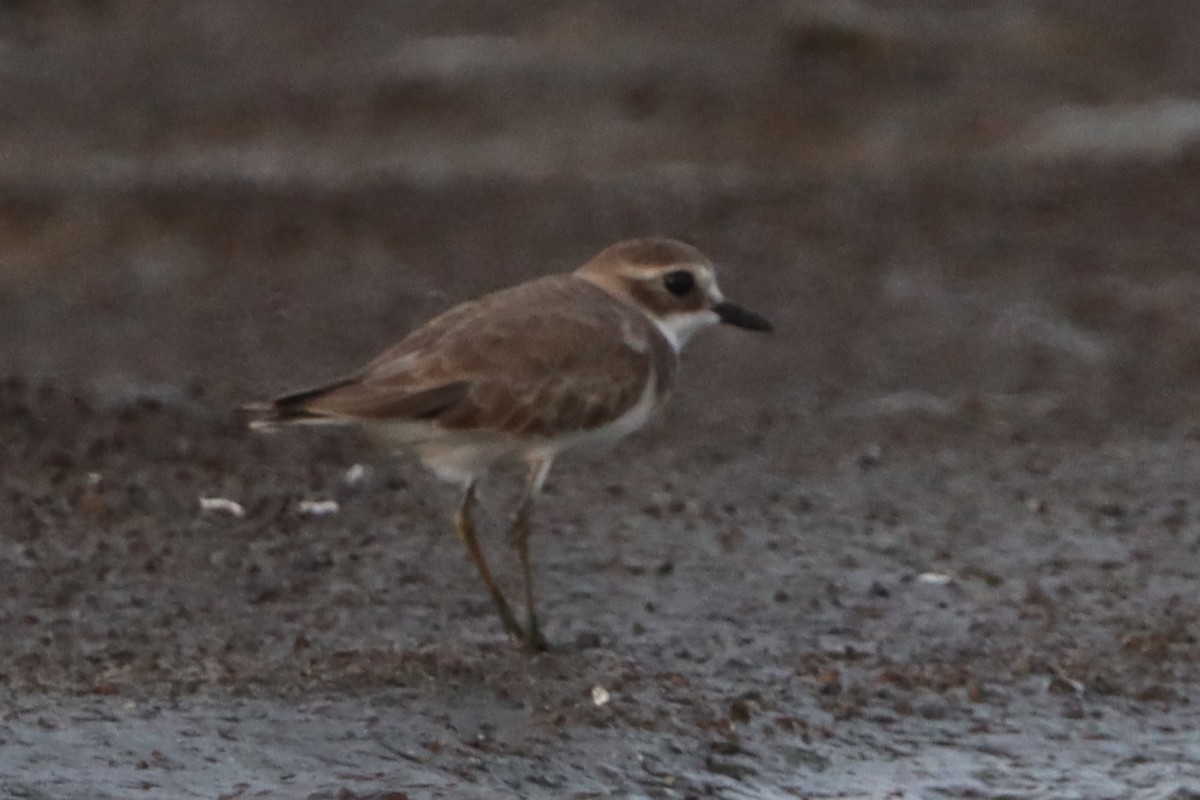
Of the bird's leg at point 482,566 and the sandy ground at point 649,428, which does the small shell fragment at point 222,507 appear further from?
the bird's leg at point 482,566

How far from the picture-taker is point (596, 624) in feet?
25.4

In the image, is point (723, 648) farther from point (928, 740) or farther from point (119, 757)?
point (119, 757)

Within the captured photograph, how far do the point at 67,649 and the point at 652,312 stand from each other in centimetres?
A: 215

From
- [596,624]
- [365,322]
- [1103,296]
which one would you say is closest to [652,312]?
[596,624]

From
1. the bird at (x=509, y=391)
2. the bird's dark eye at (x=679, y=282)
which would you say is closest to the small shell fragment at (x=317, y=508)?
the bird at (x=509, y=391)

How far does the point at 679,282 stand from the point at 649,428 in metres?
3.07

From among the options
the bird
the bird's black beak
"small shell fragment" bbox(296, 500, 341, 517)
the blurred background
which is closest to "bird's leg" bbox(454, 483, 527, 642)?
the bird

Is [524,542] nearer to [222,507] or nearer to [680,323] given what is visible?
[680,323]

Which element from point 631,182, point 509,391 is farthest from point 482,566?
point 631,182

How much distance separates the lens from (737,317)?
8102mm

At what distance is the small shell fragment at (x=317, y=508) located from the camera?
8.98m

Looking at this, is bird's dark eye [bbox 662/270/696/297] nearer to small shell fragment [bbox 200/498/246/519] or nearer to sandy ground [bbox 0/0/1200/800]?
sandy ground [bbox 0/0/1200/800]

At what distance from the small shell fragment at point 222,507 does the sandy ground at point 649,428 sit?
0.17 ft

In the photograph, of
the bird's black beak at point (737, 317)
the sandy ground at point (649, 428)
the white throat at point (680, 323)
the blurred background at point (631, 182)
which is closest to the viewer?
the sandy ground at point (649, 428)
